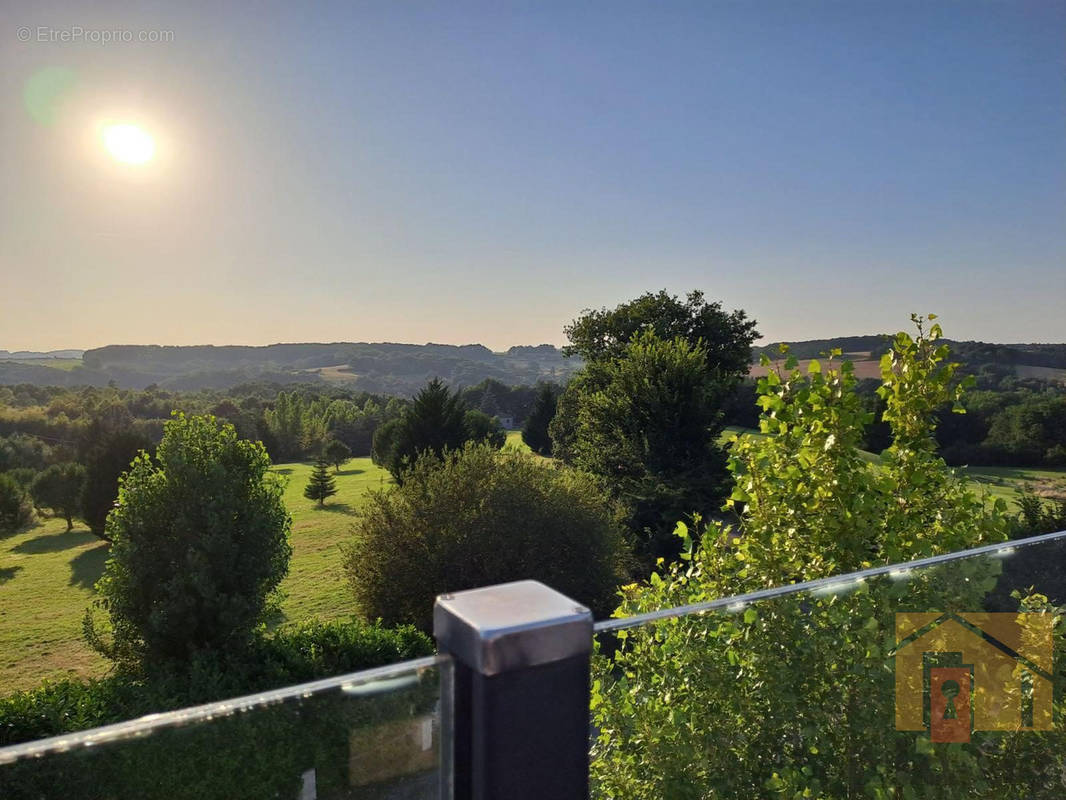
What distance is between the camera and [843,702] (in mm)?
2012

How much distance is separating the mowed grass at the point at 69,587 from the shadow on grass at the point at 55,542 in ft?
0.12

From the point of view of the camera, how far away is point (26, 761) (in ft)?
3.24

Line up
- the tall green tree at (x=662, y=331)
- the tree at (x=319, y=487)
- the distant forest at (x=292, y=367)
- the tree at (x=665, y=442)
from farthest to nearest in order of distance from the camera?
the distant forest at (x=292, y=367) → the tree at (x=319, y=487) → the tall green tree at (x=662, y=331) → the tree at (x=665, y=442)

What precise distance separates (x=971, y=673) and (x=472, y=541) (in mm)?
9416

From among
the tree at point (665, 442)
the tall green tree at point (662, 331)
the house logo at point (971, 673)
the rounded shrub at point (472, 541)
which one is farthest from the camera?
the tall green tree at point (662, 331)

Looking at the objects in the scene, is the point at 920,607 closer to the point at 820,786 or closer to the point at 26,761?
the point at 820,786

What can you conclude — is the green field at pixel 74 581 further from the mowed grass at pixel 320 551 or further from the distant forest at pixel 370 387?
the distant forest at pixel 370 387

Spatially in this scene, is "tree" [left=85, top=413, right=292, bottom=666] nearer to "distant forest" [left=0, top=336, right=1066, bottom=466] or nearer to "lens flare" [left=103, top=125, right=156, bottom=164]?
"lens flare" [left=103, top=125, right=156, bottom=164]

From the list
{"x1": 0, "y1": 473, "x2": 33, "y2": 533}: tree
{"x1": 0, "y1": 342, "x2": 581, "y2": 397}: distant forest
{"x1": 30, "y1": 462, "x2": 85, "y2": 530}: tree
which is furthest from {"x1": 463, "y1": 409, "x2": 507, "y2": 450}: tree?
{"x1": 0, "y1": 342, "x2": 581, "y2": 397}: distant forest

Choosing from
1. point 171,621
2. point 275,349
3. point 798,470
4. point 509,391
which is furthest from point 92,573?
point 275,349

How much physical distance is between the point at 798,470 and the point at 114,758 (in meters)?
2.89

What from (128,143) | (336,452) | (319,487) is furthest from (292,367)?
(128,143)

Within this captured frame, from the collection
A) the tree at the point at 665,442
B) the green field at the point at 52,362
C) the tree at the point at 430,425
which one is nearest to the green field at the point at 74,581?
the tree at the point at 430,425

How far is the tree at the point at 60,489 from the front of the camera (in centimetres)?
2564
